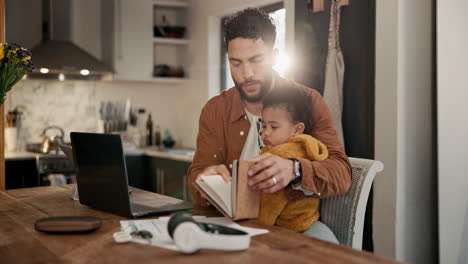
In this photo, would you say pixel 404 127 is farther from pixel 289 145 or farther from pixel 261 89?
pixel 289 145

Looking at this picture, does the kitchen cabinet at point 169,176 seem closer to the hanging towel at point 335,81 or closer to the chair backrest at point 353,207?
the hanging towel at point 335,81

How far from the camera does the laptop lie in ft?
5.39

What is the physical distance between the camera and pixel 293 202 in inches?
67.4

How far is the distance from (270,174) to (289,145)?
0.56ft

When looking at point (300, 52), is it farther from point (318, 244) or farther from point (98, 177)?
point (318, 244)

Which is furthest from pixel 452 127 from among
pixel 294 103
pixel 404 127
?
pixel 294 103

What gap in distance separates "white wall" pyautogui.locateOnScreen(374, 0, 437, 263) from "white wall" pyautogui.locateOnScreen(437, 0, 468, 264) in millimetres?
113

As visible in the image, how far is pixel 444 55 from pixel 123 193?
6.41 ft

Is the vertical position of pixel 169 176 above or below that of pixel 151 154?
below

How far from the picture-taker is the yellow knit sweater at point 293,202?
1667 millimetres

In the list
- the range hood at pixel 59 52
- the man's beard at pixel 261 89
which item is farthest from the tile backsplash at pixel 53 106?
the man's beard at pixel 261 89

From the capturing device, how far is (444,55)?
2.76 m

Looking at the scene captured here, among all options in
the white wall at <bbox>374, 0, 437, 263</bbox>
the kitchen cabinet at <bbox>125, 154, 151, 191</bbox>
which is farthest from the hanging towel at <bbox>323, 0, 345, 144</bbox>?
the kitchen cabinet at <bbox>125, 154, 151, 191</bbox>

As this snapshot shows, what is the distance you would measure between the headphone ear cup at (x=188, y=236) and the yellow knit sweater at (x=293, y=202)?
0.50 meters
